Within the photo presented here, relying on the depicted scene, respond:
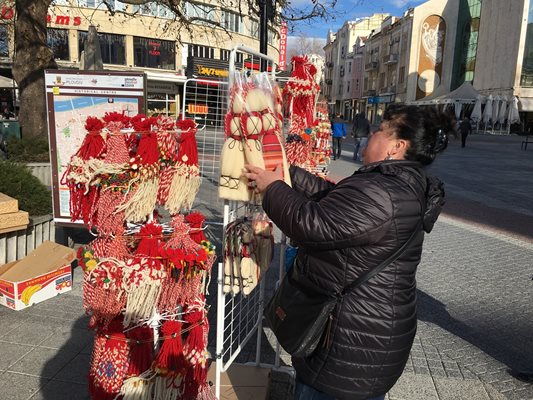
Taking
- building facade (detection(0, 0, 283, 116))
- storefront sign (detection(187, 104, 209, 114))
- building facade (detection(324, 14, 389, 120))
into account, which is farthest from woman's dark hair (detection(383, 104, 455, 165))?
building facade (detection(324, 14, 389, 120))

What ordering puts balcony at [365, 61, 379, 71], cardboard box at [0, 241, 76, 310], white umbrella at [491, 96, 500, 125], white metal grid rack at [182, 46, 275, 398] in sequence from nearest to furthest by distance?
white metal grid rack at [182, 46, 275, 398] → cardboard box at [0, 241, 76, 310] → white umbrella at [491, 96, 500, 125] → balcony at [365, 61, 379, 71]

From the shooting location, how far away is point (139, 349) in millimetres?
2266

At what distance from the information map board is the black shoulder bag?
323cm

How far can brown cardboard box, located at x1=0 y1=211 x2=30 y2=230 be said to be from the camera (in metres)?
3.88

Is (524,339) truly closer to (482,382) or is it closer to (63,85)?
(482,382)

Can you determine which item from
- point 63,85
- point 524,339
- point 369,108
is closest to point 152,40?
point 63,85

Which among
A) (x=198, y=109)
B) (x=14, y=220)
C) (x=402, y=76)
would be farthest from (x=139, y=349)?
(x=402, y=76)

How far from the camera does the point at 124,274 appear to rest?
205 cm

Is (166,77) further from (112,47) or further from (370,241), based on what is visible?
(112,47)

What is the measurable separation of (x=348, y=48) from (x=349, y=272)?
251ft

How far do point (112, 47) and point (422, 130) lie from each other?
107ft

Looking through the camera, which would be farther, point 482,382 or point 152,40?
point 152,40

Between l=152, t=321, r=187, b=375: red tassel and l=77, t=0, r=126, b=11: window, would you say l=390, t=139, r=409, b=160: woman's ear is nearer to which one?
l=152, t=321, r=187, b=375: red tassel

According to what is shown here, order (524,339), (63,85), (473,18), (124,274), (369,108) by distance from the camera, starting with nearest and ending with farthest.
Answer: (124,274) < (524,339) < (63,85) < (473,18) < (369,108)
